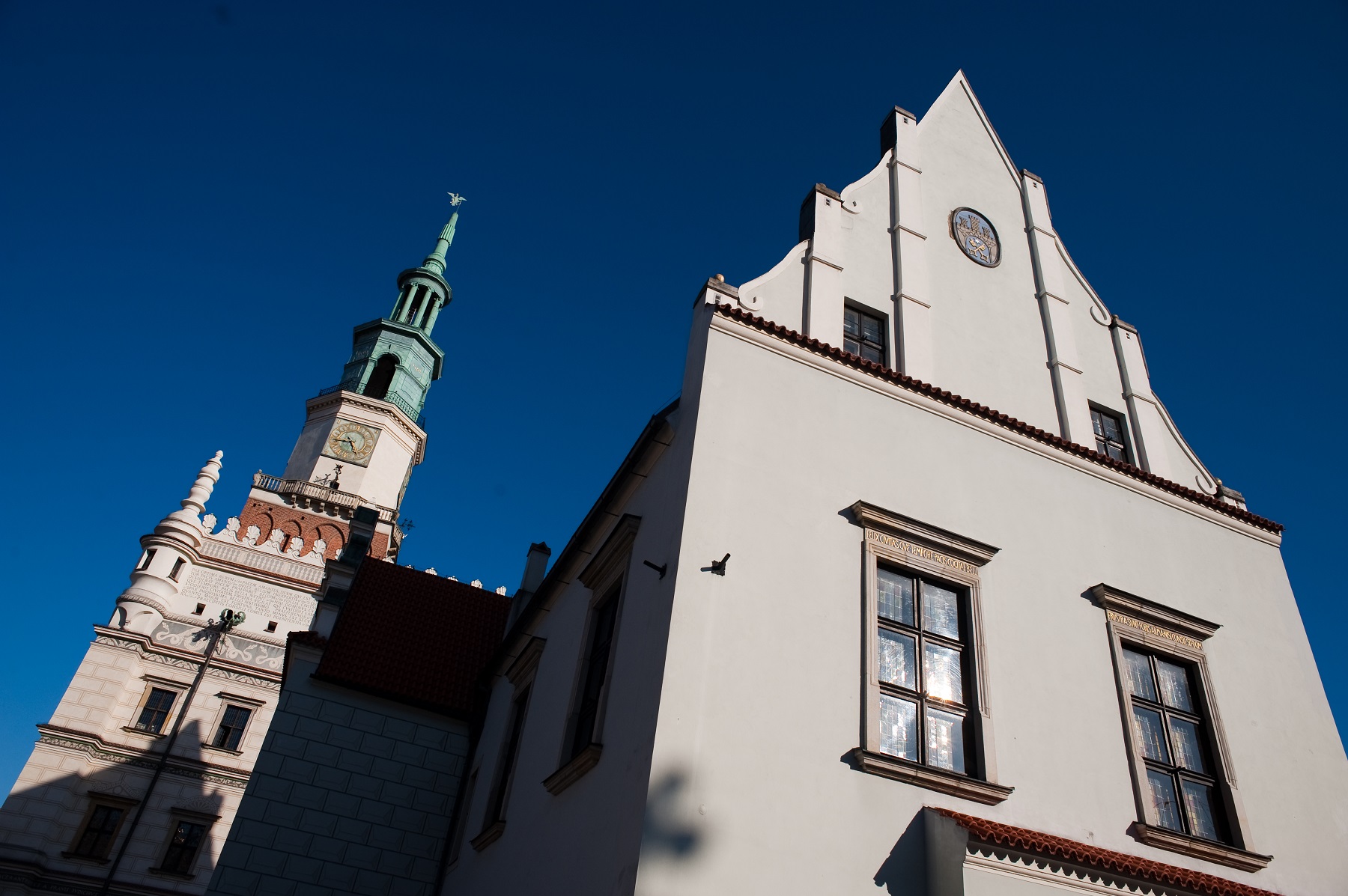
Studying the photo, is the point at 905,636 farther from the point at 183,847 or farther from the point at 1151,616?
the point at 183,847

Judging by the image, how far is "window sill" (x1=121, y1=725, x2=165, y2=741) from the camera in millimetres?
30000

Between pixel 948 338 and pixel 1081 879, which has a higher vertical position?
pixel 948 338

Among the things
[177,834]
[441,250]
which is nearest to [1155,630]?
[177,834]

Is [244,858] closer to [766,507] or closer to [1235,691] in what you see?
[766,507]

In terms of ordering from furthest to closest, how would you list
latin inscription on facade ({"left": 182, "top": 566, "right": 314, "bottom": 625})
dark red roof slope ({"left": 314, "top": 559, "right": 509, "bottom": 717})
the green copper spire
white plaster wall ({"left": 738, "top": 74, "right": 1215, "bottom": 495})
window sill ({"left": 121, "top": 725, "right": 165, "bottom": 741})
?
the green copper spire, latin inscription on facade ({"left": 182, "top": 566, "right": 314, "bottom": 625}), window sill ({"left": 121, "top": 725, "right": 165, "bottom": 741}), dark red roof slope ({"left": 314, "top": 559, "right": 509, "bottom": 717}), white plaster wall ({"left": 738, "top": 74, "right": 1215, "bottom": 495})

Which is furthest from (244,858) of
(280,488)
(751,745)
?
(280,488)

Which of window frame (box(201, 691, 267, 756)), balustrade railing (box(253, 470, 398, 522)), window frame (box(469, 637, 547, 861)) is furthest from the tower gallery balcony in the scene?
window frame (box(469, 637, 547, 861))

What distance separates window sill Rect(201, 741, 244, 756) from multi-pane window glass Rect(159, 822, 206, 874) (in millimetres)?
2327

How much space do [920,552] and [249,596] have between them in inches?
1326

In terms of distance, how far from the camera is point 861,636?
834 cm

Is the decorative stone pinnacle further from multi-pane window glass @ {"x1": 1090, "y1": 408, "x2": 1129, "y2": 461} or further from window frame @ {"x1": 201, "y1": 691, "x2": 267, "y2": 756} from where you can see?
multi-pane window glass @ {"x1": 1090, "y1": 408, "x2": 1129, "y2": 461}

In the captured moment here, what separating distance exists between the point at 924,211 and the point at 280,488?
37817 mm

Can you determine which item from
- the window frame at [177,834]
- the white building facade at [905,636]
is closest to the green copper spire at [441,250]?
the window frame at [177,834]

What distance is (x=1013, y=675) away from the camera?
29.0 feet
